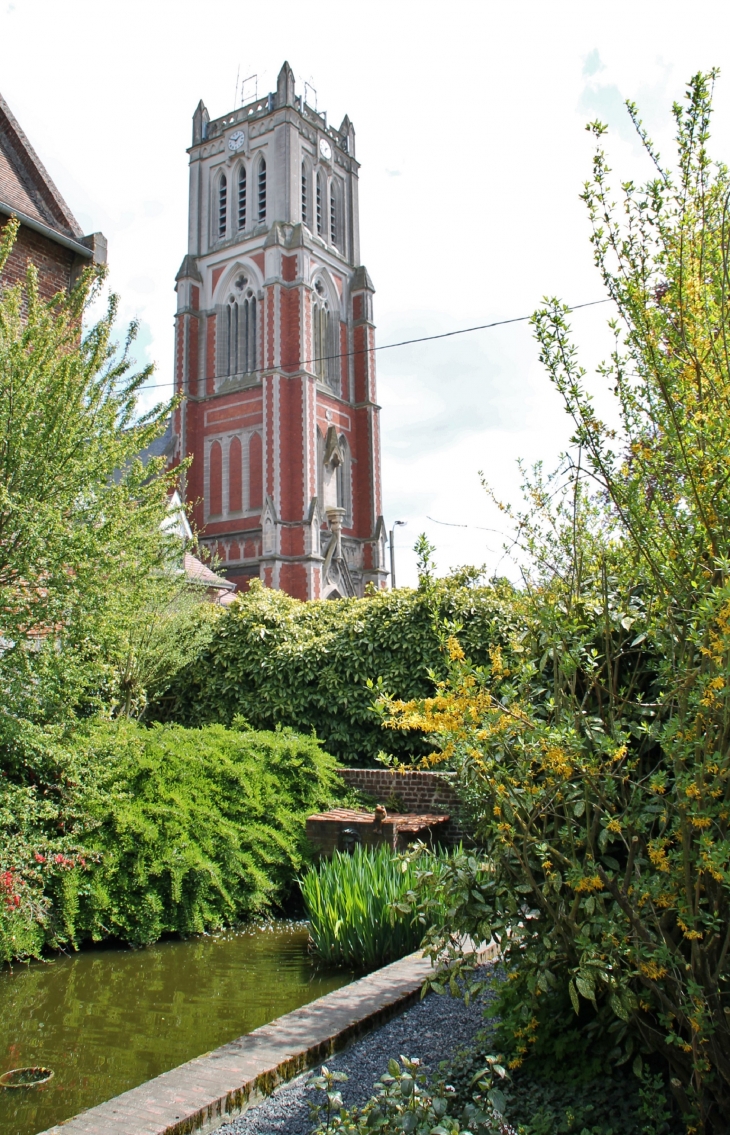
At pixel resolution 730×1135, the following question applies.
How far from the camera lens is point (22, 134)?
13.0m

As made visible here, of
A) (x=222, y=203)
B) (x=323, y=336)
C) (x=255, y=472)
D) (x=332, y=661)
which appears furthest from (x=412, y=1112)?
(x=222, y=203)

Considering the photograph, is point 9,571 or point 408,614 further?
point 408,614

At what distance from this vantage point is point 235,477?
3741 cm

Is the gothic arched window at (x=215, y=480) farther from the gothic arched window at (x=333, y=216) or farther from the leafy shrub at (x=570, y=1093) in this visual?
the leafy shrub at (x=570, y=1093)

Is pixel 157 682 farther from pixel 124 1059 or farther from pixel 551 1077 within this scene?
pixel 551 1077

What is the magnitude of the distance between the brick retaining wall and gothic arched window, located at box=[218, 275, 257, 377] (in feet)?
104

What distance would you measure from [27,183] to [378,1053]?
1333 cm

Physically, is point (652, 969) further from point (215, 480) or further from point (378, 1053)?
point (215, 480)

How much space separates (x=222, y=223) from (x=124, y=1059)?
140 feet

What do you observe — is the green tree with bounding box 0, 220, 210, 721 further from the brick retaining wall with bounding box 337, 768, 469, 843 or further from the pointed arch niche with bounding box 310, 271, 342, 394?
the pointed arch niche with bounding box 310, 271, 342, 394

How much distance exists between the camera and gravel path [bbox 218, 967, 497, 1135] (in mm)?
3070

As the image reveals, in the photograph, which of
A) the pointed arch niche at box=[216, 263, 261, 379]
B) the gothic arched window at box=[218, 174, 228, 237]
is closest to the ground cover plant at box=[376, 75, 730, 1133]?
the pointed arch niche at box=[216, 263, 261, 379]

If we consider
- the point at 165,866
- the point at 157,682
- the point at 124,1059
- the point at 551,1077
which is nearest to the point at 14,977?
the point at 165,866

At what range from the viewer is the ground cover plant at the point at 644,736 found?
8.76 feet
